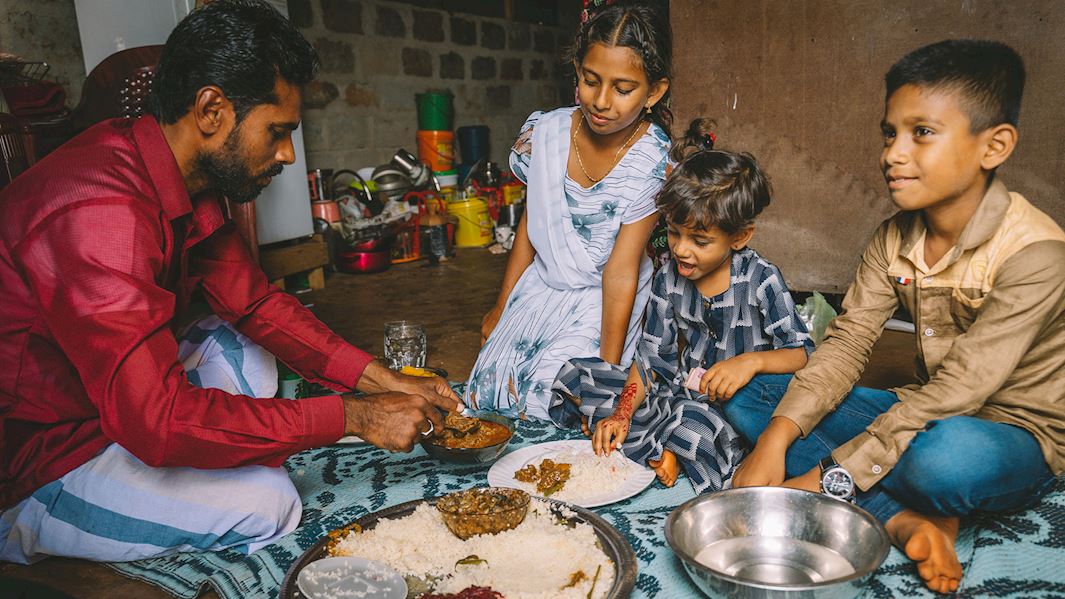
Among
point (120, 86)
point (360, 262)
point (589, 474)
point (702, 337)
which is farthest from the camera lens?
point (360, 262)

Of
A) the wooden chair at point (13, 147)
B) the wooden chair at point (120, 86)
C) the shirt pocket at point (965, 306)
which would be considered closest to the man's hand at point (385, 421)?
the shirt pocket at point (965, 306)

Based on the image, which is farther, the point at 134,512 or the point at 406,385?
the point at 406,385

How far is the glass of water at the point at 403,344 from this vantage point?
2.94 meters

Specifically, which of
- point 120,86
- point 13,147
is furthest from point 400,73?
point 13,147

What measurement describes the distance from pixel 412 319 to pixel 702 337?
85.4 inches

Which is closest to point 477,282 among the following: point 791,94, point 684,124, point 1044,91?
point 684,124

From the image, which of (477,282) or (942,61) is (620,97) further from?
(477,282)

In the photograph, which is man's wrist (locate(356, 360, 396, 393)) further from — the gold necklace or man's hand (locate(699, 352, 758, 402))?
the gold necklace

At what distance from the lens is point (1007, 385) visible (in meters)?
1.65

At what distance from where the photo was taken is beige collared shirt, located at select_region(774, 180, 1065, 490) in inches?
60.7

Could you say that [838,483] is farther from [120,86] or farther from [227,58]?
[120,86]

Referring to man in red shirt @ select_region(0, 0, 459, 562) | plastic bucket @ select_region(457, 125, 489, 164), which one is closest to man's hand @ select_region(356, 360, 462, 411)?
man in red shirt @ select_region(0, 0, 459, 562)

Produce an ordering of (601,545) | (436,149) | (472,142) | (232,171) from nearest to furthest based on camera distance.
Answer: (601,545) → (232,171) → (436,149) → (472,142)

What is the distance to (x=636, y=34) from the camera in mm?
2287
